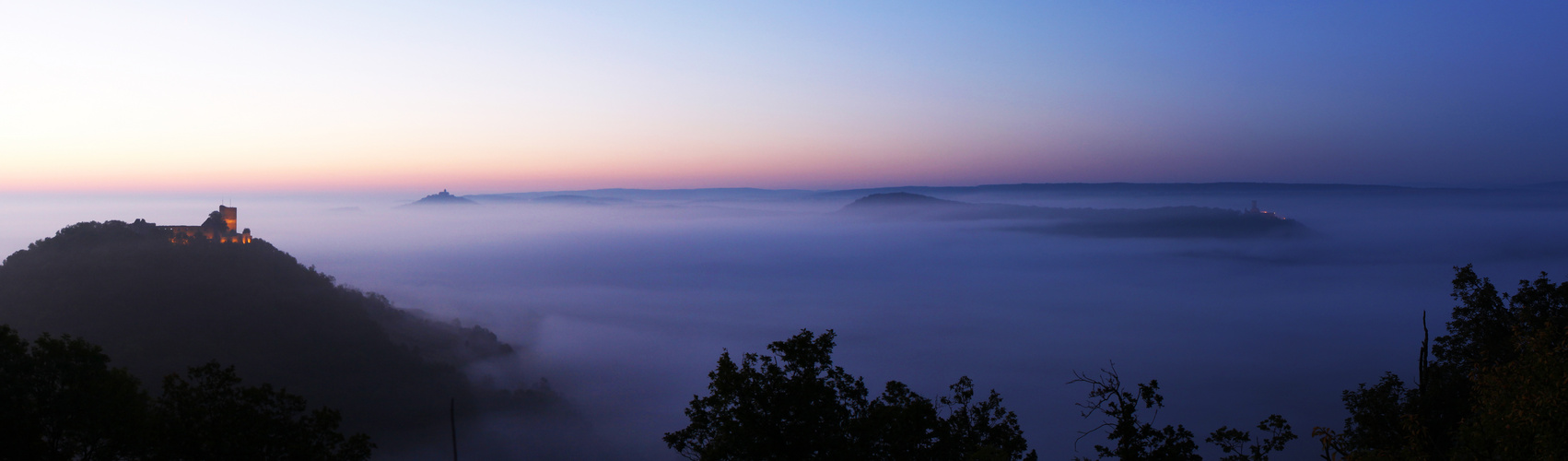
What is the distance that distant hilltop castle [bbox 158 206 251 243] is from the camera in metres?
70.5

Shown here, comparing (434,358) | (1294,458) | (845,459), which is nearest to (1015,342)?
(1294,458)

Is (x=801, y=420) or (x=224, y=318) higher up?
(x=801, y=420)

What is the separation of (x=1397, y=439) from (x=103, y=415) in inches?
1085

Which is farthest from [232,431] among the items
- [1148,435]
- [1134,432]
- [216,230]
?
[216,230]

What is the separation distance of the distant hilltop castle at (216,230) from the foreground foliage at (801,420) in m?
78.4

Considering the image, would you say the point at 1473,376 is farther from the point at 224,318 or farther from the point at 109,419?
the point at 224,318

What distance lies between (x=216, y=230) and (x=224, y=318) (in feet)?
40.0

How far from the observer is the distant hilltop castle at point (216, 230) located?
7050cm

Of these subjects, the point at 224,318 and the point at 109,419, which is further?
the point at 224,318

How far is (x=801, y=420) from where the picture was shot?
13.6 metres

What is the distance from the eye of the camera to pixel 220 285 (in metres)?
68.8

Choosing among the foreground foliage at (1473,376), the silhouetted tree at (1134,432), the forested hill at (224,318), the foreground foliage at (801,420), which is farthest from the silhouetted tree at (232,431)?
the forested hill at (224,318)

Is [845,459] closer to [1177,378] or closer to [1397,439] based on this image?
[1397,439]

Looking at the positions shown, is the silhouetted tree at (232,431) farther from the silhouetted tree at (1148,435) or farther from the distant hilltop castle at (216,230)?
the distant hilltop castle at (216,230)
